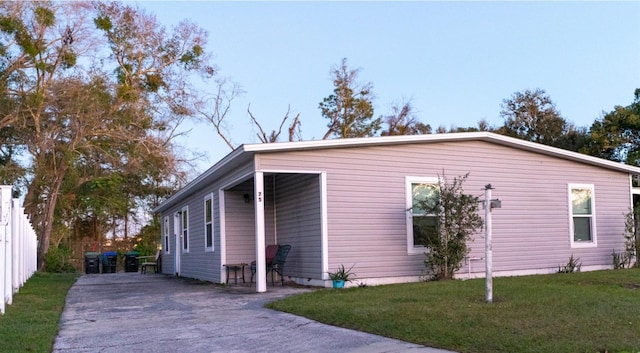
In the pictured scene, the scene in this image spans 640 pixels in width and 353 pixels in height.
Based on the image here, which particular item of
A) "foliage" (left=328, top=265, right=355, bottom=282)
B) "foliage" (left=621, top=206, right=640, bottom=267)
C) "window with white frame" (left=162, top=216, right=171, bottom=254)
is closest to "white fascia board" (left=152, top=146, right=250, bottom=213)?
"window with white frame" (left=162, top=216, right=171, bottom=254)

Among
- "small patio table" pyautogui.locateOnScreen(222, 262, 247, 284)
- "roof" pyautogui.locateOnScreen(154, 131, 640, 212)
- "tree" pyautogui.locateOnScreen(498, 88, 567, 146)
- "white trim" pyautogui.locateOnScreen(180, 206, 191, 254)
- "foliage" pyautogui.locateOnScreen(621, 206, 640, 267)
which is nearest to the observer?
"roof" pyautogui.locateOnScreen(154, 131, 640, 212)

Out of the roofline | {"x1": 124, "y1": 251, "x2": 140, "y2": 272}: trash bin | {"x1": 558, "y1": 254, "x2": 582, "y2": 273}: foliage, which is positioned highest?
the roofline

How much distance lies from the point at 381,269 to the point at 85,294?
5997 mm

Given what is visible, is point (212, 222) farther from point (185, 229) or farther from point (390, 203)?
point (390, 203)

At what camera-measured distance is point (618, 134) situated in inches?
1071

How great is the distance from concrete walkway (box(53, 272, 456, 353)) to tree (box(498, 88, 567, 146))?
83.3 ft

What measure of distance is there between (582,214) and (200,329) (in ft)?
33.7

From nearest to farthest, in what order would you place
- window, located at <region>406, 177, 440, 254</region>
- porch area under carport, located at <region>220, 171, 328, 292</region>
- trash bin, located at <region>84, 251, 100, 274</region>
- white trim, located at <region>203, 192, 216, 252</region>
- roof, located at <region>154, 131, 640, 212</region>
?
roof, located at <region>154, 131, 640, 212</region> → porch area under carport, located at <region>220, 171, 328, 292</region> → window, located at <region>406, 177, 440, 254</region> → white trim, located at <region>203, 192, 216, 252</region> → trash bin, located at <region>84, 251, 100, 274</region>

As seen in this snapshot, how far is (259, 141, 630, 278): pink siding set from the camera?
12484mm

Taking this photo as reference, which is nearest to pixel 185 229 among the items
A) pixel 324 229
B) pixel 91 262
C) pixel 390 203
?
pixel 91 262

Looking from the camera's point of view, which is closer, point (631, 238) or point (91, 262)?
point (631, 238)

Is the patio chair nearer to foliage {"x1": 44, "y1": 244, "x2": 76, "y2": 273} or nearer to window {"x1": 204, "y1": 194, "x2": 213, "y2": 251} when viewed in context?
window {"x1": 204, "y1": 194, "x2": 213, "y2": 251}

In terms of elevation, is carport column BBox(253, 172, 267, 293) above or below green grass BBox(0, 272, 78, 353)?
above

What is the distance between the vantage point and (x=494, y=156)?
14.1 m
